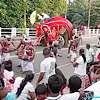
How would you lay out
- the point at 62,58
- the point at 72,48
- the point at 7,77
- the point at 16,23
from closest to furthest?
the point at 7,77 → the point at 72,48 → the point at 62,58 → the point at 16,23

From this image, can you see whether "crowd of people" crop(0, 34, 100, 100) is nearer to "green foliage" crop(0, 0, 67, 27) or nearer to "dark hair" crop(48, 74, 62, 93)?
"dark hair" crop(48, 74, 62, 93)

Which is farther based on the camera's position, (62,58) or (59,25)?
(59,25)

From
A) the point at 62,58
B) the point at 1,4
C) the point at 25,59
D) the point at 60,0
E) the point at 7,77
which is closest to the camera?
the point at 7,77

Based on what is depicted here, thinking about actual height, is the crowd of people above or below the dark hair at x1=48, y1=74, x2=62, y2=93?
below

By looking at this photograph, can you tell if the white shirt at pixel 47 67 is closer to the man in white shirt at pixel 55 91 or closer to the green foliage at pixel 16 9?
the man in white shirt at pixel 55 91

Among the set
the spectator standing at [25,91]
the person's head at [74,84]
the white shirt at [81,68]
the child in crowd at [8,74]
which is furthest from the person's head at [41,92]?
the white shirt at [81,68]

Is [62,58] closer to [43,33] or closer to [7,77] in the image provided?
[43,33]

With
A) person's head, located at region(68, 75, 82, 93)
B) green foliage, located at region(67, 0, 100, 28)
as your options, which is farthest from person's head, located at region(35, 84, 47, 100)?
green foliage, located at region(67, 0, 100, 28)

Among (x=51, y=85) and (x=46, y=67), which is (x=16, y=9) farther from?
(x=51, y=85)

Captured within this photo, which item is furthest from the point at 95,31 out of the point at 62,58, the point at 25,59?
the point at 25,59

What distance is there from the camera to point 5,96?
6.59 metres

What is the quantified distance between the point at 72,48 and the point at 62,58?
9.40ft

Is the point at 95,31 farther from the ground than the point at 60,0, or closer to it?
closer to it

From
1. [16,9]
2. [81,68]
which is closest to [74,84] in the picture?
[81,68]
